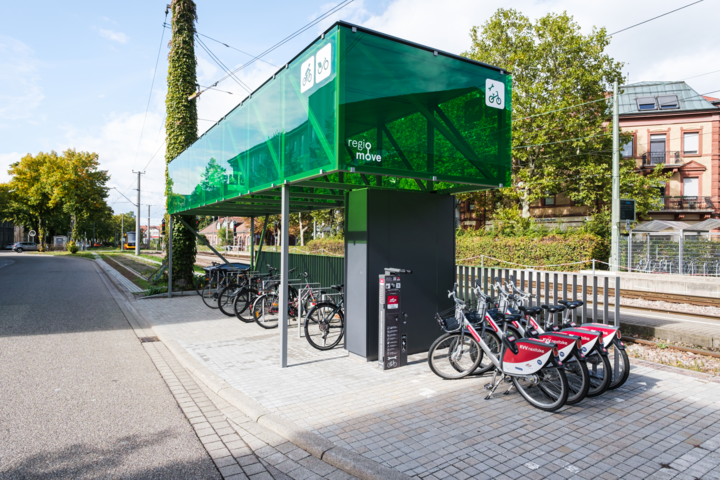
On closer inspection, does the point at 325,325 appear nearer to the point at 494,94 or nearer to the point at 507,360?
the point at 507,360

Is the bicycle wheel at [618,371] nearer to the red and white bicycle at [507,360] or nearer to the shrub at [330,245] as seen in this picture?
the red and white bicycle at [507,360]

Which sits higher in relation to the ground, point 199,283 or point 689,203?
point 689,203

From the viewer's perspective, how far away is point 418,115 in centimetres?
601

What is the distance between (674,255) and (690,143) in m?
18.9

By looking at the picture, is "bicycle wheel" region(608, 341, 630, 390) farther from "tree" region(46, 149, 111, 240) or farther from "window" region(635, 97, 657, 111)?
"tree" region(46, 149, 111, 240)

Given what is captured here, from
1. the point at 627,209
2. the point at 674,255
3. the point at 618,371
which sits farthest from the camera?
the point at 674,255

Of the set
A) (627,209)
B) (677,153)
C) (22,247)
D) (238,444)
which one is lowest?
(238,444)

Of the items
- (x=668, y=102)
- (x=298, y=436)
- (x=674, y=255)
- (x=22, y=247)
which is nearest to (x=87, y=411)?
(x=298, y=436)

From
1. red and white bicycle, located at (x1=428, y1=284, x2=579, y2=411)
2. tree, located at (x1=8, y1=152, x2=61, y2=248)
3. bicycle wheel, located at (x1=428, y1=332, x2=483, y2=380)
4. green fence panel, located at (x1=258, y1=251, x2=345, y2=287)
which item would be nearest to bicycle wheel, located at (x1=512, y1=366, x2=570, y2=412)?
red and white bicycle, located at (x1=428, y1=284, x2=579, y2=411)

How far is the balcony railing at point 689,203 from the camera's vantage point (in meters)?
31.3

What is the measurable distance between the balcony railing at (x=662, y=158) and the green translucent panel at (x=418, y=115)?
106 feet

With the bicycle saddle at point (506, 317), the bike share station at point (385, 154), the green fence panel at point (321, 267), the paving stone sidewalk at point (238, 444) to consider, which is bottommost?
the paving stone sidewalk at point (238, 444)

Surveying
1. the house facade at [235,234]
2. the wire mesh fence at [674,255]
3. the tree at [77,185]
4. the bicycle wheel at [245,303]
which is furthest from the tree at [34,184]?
the wire mesh fence at [674,255]

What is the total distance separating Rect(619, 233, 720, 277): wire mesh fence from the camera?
1834cm
